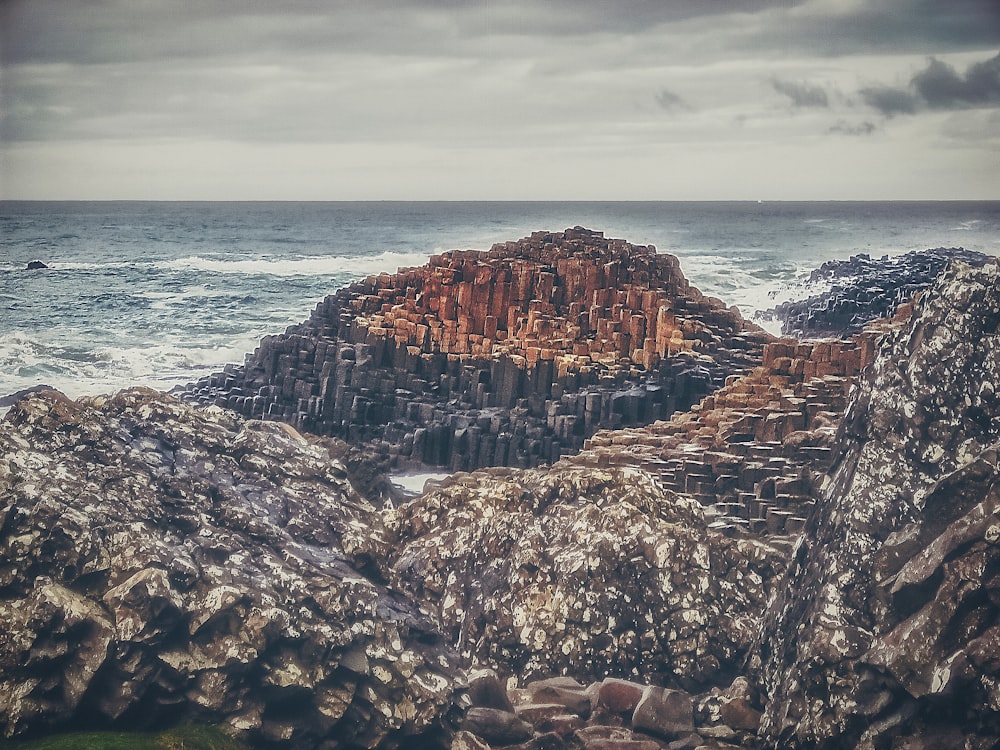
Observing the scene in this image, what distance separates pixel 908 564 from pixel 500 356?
9.03 ft

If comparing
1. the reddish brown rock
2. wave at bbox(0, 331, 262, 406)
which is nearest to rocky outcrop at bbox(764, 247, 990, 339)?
the reddish brown rock

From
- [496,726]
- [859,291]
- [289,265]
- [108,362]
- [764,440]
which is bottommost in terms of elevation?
[496,726]

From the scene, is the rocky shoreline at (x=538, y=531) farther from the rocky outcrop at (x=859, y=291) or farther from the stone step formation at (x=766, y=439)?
the rocky outcrop at (x=859, y=291)

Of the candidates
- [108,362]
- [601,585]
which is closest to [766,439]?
[601,585]

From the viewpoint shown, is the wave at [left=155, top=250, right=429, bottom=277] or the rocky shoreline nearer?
the rocky shoreline

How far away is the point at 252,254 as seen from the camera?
25.4ft

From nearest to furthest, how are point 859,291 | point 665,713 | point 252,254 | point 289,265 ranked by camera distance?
point 665,713 < point 859,291 < point 289,265 < point 252,254

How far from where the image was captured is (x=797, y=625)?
605 cm

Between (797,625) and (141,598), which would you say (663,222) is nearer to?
(797,625)

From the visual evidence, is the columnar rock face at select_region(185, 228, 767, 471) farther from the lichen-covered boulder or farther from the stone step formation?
the lichen-covered boulder

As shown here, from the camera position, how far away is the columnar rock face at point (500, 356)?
673 centimetres

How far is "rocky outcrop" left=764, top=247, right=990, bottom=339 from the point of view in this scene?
21.6 ft

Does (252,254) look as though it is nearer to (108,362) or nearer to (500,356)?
(108,362)

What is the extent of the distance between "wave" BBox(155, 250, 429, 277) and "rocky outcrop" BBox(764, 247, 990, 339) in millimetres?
2761
